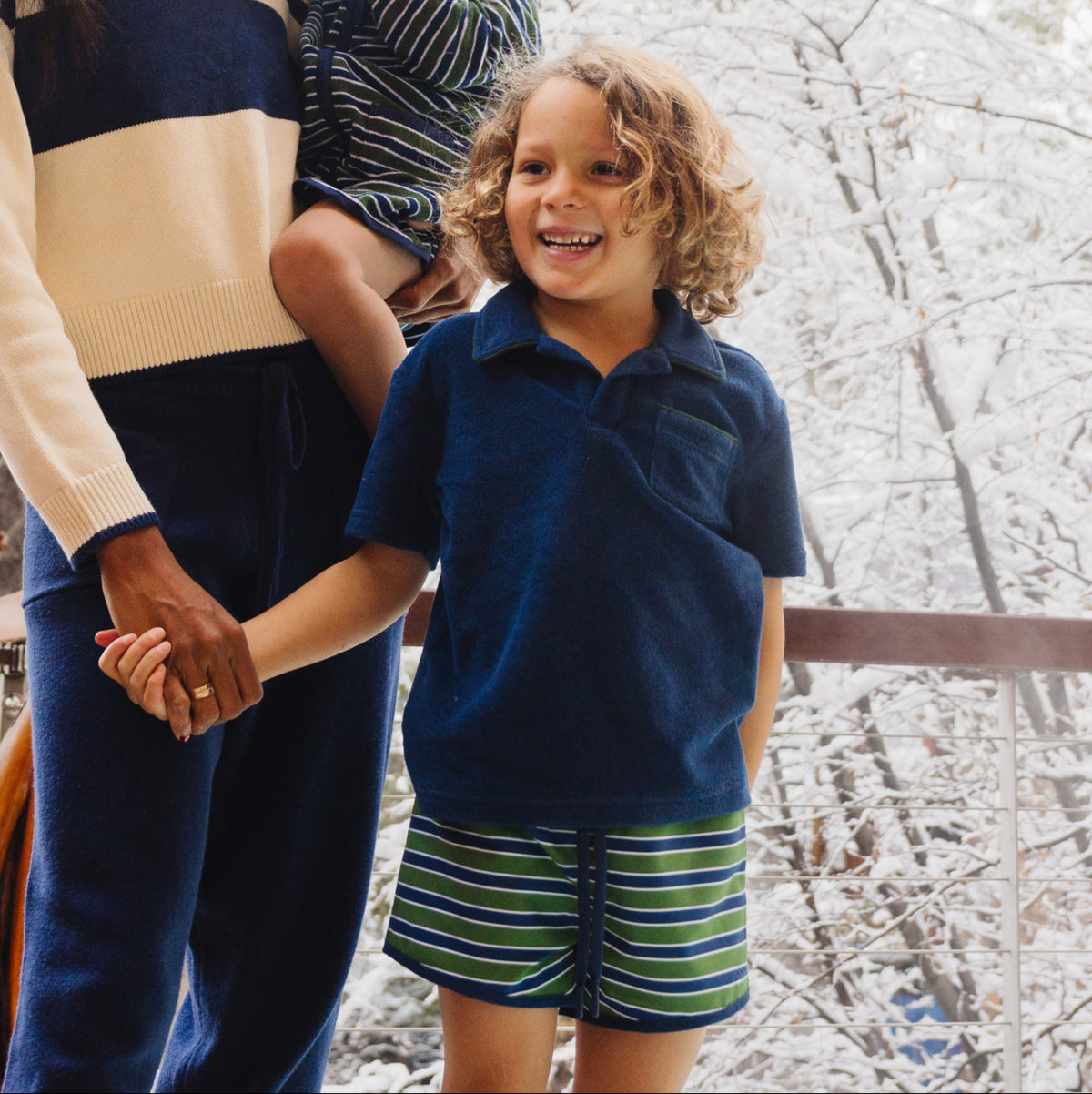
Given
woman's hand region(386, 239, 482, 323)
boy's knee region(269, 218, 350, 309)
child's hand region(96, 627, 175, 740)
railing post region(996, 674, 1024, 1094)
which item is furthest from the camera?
railing post region(996, 674, 1024, 1094)

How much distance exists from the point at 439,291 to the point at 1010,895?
131 centimetres

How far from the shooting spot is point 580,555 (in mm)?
792

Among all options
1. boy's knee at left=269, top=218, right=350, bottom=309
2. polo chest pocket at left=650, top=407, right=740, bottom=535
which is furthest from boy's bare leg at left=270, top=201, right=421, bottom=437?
polo chest pocket at left=650, top=407, right=740, bottom=535

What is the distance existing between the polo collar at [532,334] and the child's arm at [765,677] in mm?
201

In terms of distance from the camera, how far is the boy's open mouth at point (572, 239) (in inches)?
32.9

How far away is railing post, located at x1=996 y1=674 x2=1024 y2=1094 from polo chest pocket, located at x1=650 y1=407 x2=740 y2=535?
3.28 ft

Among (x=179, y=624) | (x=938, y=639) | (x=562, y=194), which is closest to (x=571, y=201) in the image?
(x=562, y=194)

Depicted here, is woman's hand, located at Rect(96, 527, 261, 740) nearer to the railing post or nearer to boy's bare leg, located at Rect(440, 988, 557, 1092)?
boy's bare leg, located at Rect(440, 988, 557, 1092)

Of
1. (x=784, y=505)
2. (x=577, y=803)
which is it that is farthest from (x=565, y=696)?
(x=784, y=505)

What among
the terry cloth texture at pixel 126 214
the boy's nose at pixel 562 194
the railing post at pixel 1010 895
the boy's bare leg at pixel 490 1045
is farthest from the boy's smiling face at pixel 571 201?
the railing post at pixel 1010 895

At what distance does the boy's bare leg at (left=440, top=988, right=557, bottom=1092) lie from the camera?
790mm

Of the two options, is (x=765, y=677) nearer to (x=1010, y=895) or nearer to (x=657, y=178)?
(x=657, y=178)

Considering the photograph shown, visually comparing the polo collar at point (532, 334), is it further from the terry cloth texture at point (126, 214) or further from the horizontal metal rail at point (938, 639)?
the horizontal metal rail at point (938, 639)

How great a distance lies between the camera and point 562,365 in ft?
2.81
